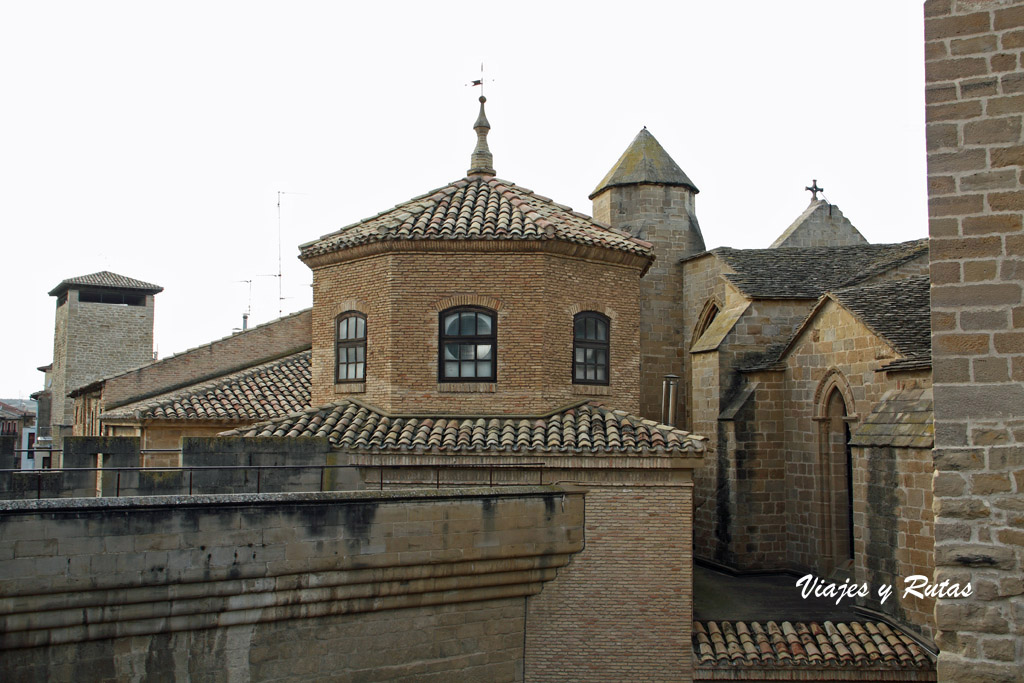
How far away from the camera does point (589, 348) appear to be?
52.4 feet

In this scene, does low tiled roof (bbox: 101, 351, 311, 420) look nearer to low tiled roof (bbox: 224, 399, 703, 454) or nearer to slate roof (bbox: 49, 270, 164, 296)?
low tiled roof (bbox: 224, 399, 703, 454)

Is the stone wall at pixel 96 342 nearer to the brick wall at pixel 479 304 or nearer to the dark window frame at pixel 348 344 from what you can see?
the dark window frame at pixel 348 344

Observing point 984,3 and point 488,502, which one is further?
point 488,502

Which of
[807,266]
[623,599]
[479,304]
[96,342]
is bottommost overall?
[623,599]

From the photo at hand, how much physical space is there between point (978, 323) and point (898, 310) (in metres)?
10.9

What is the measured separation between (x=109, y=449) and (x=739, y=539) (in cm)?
1266

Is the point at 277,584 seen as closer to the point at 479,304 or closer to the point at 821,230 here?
the point at 479,304

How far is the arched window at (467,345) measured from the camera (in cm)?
1530

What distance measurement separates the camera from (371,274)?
52.0 ft

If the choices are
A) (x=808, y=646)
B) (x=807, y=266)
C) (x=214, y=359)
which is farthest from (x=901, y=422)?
(x=214, y=359)

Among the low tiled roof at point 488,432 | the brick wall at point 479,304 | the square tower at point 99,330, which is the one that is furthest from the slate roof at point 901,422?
the square tower at point 99,330

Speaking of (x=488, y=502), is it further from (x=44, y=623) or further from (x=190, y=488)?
(x=44, y=623)

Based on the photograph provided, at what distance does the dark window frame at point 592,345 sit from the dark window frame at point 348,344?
3599mm

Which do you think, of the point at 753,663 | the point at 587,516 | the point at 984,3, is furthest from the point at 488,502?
the point at 984,3
